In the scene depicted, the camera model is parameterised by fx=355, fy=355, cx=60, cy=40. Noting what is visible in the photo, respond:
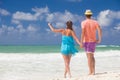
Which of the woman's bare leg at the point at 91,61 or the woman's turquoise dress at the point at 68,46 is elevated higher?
the woman's turquoise dress at the point at 68,46

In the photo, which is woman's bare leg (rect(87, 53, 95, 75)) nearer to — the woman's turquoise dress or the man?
the man

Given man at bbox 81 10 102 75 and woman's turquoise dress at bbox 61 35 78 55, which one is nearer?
man at bbox 81 10 102 75

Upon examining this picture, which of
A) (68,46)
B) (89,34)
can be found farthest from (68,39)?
(89,34)

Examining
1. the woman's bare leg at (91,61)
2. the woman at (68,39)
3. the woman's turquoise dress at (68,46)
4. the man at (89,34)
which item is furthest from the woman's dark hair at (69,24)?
the woman's bare leg at (91,61)

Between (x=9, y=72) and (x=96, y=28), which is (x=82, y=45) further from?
(x=9, y=72)

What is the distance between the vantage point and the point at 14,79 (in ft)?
38.3

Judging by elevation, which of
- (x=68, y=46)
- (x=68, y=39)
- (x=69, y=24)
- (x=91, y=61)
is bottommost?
(x=91, y=61)

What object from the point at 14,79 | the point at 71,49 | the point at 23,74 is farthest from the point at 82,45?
the point at 23,74

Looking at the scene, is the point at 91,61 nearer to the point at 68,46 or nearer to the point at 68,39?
the point at 68,46

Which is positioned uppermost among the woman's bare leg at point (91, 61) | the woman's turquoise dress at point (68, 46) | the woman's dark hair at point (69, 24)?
the woman's dark hair at point (69, 24)

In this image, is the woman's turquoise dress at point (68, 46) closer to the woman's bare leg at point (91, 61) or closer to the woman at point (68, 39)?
the woman at point (68, 39)

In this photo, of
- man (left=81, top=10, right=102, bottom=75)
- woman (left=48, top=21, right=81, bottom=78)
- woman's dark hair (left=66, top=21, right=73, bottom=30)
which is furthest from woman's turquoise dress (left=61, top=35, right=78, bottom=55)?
man (left=81, top=10, right=102, bottom=75)

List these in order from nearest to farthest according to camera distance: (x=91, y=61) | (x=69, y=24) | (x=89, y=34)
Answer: (x=89, y=34), (x=91, y=61), (x=69, y=24)

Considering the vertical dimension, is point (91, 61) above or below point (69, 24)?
below
